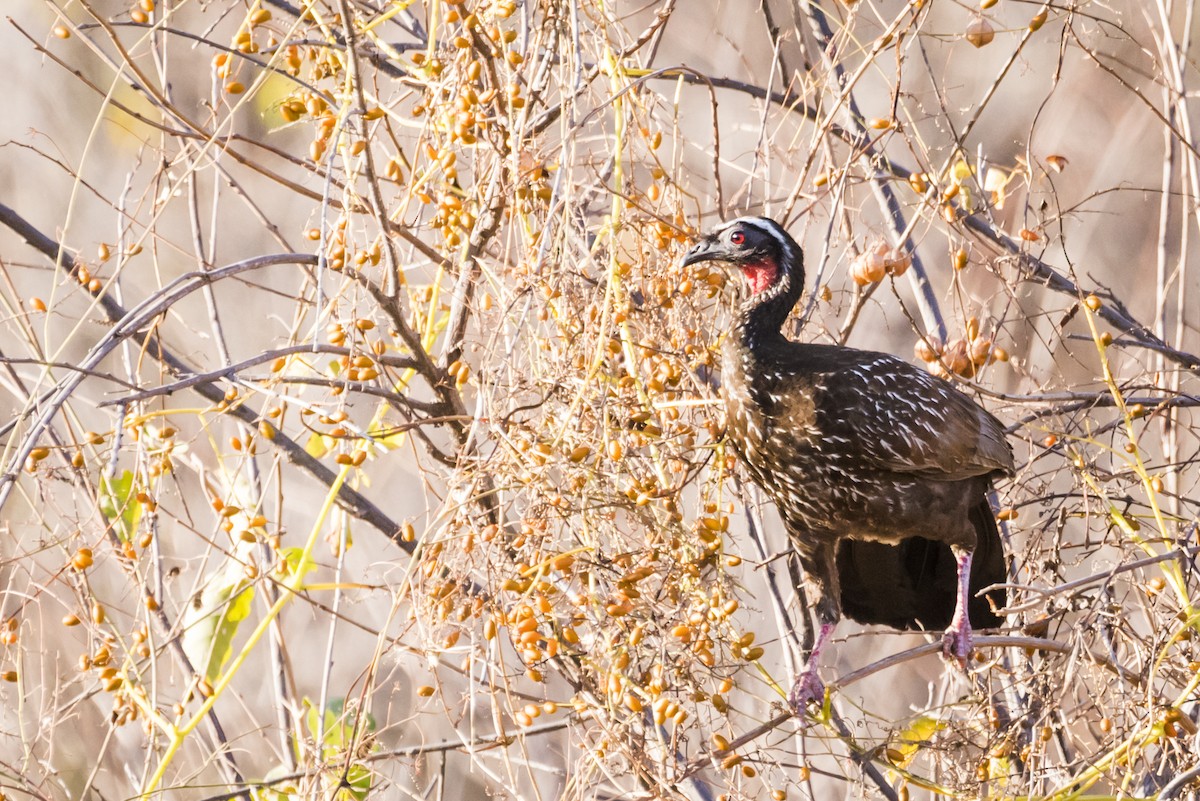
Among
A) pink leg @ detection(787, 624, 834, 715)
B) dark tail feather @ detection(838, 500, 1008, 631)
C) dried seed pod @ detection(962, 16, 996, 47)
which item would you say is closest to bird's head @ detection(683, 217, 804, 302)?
dried seed pod @ detection(962, 16, 996, 47)

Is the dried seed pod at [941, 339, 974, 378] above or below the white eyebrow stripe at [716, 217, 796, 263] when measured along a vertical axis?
below

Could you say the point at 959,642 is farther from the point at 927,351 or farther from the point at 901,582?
the point at 927,351

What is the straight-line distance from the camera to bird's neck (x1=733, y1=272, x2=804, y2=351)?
359cm

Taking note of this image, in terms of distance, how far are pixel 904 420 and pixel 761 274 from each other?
0.55 m

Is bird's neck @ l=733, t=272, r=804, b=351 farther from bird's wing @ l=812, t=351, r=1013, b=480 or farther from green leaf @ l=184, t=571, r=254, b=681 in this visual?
green leaf @ l=184, t=571, r=254, b=681

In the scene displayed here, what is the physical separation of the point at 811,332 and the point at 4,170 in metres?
5.25

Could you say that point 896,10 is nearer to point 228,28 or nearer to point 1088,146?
point 1088,146

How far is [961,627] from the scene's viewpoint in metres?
3.69

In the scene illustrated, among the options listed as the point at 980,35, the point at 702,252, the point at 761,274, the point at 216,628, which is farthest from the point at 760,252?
the point at 216,628

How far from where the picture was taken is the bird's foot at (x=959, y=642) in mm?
3639

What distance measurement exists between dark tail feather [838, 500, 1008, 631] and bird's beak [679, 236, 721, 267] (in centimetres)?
110

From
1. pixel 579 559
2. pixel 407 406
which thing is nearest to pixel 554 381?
pixel 579 559

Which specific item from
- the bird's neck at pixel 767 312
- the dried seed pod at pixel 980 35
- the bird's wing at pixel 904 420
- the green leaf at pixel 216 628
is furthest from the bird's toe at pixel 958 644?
the green leaf at pixel 216 628

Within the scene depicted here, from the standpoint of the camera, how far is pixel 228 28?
7.10 metres
